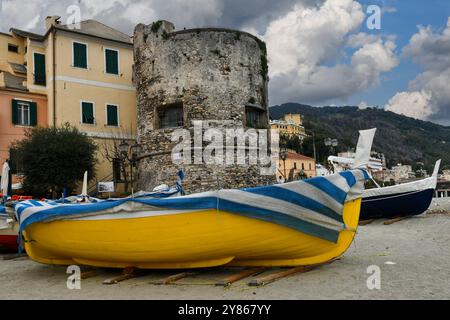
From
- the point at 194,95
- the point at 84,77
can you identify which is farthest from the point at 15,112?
the point at 194,95

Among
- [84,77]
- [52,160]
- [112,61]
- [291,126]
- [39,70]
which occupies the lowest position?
[52,160]

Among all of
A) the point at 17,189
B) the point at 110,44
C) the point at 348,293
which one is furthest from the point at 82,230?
the point at 110,44

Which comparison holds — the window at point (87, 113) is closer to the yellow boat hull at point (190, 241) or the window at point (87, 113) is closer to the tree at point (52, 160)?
the tree at point (52, 160)

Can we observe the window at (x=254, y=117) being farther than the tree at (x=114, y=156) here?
No

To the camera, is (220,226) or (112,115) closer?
(220,226)

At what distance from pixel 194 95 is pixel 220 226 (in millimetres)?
14510

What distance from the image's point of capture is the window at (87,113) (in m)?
22.9

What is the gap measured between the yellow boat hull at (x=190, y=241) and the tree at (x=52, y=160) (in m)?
12.7

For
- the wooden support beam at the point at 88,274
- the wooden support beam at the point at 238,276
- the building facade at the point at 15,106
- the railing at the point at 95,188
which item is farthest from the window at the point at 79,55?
the wooden support beam at the point at 238,276

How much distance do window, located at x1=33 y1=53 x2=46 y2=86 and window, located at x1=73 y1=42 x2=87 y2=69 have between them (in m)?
1.77

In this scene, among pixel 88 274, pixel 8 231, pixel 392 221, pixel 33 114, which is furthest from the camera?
pixel 33 114

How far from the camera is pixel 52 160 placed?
1878 cm

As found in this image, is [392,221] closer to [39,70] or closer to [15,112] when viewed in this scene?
[15,112]
